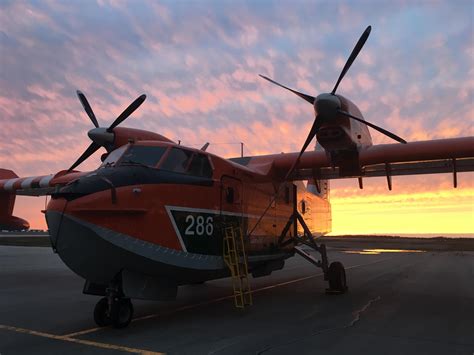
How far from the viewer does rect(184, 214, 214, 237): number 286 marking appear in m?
8.24

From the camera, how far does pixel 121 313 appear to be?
7.34 m

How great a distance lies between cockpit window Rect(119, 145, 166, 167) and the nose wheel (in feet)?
8.62

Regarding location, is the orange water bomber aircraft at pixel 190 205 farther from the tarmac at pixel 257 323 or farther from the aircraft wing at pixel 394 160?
the tarmac at pixel 257 323

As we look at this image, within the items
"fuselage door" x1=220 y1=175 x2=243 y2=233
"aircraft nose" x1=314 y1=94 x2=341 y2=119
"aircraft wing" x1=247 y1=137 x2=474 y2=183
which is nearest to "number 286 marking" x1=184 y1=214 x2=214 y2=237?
"fuselage door" x1=220 y1=175 x2=243 y2=233

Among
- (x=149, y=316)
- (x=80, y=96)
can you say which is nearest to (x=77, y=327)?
(x=149, y=316)

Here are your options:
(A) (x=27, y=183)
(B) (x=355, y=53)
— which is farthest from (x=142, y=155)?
(A) (x=27, y=183)

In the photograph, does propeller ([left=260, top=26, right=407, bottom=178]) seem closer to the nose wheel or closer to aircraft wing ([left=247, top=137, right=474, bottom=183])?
aircraft wing ([left=247, top=137, right=474, bottom=183])

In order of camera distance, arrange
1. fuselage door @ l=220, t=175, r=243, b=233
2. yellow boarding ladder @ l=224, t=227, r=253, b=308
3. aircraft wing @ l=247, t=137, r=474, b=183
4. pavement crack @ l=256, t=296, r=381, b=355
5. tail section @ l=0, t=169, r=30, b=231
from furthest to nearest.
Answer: tail section @ l=0, t=169, r=30, b=231
aircraft wing @ l=247, t=137, r=474, b=183
fuselage door @ l=220, t=175, r=243, b=233
yellow boarding ladder @ l=224, t=227, r=253, b=308
pavement crack @ l=256, t=296, r=381, b=355

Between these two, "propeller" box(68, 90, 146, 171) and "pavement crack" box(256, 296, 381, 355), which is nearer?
"pavement crack" box(256, 296, 381, 355)

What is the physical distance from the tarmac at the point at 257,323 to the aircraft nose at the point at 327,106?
4947 millimetres

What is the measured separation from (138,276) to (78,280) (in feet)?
31.3

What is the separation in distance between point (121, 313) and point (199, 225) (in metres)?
2.30

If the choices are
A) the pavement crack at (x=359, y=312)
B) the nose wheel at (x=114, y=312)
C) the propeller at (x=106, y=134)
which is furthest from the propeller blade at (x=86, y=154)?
the pavement crack at (x=359, y=312)

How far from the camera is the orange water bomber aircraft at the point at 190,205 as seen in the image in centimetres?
695
